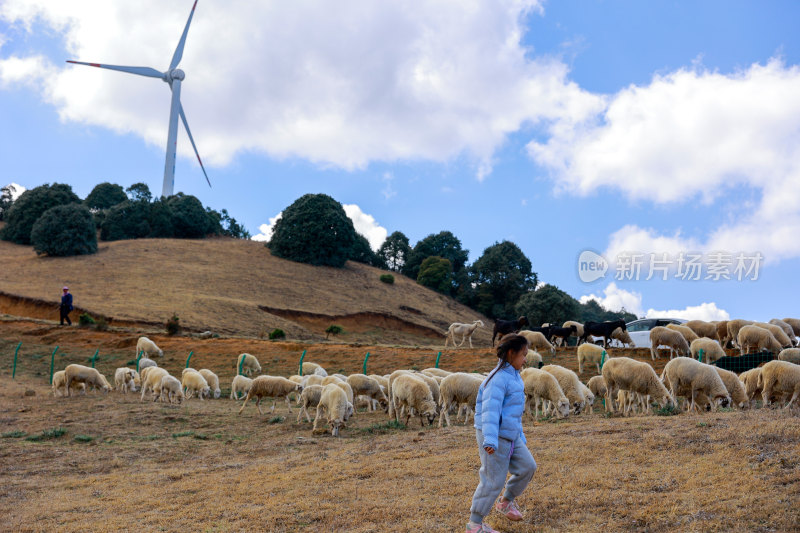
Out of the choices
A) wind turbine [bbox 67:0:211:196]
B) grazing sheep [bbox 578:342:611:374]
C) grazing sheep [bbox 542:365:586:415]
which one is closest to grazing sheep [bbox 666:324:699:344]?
grazing sheep [bbox 578:342:611:374]

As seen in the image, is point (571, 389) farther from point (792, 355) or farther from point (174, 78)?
point (174, 78)

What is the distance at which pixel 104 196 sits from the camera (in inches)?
3499

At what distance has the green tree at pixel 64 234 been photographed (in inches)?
2291

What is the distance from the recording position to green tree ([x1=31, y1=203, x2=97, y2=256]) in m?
58.2

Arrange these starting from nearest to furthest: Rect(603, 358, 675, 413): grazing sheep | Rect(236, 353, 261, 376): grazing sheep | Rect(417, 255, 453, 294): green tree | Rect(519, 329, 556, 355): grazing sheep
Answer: Rect(603, 358, 675, 413): grazing sheep, Rect(519, 329, 556, 355): grazing sheep, Rect(236, 353, 261, 376): grazing sheep, Rect(417, 255, 453, 294): green tree

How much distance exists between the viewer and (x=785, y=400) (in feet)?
42.0

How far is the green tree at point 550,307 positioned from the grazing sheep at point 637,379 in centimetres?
4376

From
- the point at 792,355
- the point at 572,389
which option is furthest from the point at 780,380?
the point at 792,355

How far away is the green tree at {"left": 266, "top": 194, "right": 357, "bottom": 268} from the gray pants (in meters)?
66.5

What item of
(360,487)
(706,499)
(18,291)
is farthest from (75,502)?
(18,291)

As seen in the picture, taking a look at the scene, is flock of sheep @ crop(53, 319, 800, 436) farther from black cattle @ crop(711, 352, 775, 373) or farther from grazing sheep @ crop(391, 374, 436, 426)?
black cattle @ crop(711, 352, 775, 373)

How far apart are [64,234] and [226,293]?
703 inches

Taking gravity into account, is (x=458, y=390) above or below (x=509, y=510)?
above

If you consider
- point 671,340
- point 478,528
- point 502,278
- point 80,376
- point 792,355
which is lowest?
point 478,528
